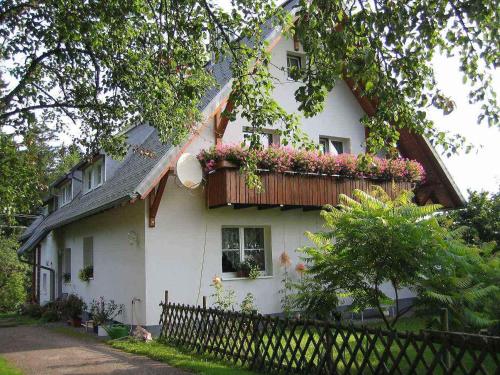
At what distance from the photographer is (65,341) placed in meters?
13.3

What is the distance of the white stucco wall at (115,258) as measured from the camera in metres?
13.6

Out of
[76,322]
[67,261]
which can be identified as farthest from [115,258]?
[67,261]

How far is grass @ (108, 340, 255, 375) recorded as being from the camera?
9.02 meters

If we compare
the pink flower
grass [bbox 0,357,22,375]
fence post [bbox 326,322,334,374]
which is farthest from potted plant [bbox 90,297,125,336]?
fence post [bbox 326,322,334,374]

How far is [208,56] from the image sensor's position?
33.1 feet

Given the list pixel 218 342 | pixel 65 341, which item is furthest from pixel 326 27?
pixel 65 341

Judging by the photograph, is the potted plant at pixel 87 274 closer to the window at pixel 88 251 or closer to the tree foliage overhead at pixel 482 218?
the window at pixel 88 251

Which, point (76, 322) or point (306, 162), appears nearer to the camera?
point (306, 162)

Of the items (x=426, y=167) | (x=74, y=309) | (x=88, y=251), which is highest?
(x=426, y=167)

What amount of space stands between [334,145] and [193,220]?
598 cm

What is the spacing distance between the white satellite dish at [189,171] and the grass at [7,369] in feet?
17.5

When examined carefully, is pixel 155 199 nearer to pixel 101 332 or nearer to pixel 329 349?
pixel 101 332

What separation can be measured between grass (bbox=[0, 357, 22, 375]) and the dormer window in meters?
8.63

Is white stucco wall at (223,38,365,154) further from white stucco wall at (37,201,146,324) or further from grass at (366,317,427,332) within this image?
grass at (366,317,427,332)
